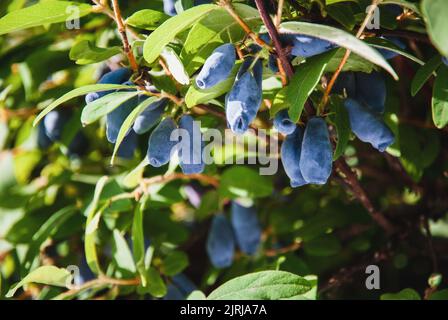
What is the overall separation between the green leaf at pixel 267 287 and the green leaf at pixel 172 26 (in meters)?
0.41

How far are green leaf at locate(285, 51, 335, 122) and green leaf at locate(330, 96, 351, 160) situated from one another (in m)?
0.10

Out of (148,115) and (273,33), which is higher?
(273,33)

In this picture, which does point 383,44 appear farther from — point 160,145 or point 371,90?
point 160,145

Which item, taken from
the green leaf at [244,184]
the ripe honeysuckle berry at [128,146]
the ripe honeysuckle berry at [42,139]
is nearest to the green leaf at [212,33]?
the ripe honeysuckle berry at [128,146]

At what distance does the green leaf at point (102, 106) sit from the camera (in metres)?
0.82

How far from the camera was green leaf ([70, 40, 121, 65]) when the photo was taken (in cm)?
92

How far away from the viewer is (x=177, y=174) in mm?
1219

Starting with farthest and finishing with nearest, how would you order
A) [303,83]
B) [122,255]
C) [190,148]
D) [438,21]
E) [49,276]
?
[122,255]
[49,276]
[190,148]
[303,83]
[438,21]

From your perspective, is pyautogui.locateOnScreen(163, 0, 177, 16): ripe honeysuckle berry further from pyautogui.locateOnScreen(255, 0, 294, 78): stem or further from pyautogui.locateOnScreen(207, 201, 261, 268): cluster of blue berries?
pyautogui.locateOnScreen(207, 201, 261, 268): cluster of blue berries

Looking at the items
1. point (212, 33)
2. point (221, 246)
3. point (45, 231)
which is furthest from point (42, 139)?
point (212, 33)

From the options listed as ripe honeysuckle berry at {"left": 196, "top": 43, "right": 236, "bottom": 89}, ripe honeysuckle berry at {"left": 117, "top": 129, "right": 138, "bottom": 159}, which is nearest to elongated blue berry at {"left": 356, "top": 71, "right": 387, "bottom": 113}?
ripe honeysuckle berry at {"left": 196, "top": 43, "right": 236, "bottom": 89}

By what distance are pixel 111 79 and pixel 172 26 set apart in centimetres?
19

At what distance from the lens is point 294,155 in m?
0.85
